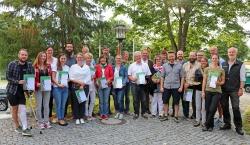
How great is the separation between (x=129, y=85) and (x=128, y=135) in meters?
2.32

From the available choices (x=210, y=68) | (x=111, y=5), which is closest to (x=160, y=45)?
(x=111, y=5)

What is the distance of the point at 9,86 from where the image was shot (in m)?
8.02

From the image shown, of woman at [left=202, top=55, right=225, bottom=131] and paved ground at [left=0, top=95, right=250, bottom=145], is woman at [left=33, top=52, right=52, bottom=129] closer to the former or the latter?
paved ground at [left=0, top=95, right=250, bottom=145]

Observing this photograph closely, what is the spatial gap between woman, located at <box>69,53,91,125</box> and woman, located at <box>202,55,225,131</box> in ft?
9.74

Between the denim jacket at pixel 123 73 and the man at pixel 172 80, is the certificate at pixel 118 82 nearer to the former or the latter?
the denim jacket at pixel 123 73

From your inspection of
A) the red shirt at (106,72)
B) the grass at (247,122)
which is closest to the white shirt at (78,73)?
the red shirt at (106,72)

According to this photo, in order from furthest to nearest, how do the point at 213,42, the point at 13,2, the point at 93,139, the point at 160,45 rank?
the point at 160,45 → the point at 213,42 → the point at 13,2 → the point at 93,139

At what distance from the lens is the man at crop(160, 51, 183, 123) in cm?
962

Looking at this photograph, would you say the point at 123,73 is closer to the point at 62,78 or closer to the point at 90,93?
the point at 90,93

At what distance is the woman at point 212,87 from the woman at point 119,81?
2.33 metres

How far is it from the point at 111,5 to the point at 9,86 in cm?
893

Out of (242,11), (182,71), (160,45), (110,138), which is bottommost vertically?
(110,138)

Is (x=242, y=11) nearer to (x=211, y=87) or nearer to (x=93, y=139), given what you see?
(x=211, y=87)

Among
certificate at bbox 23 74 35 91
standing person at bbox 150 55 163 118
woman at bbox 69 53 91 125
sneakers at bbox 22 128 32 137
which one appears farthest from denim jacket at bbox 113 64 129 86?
sneakers at bbox 22 128 32 137
